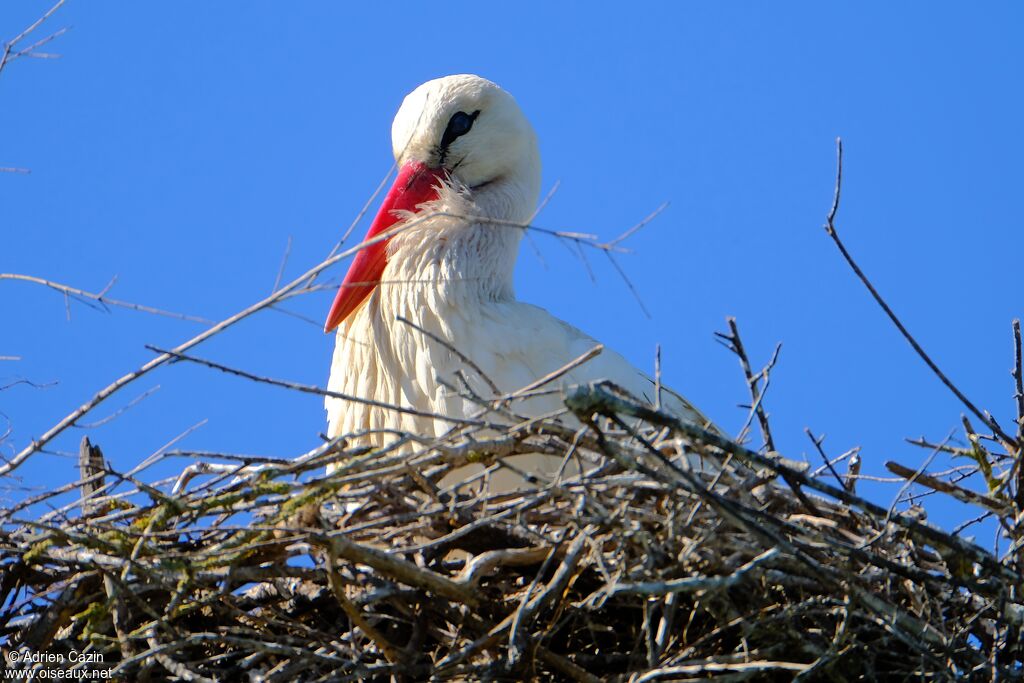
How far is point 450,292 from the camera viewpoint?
11.8 feet

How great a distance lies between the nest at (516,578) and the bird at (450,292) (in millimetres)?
715

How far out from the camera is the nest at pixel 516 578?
7.80ft

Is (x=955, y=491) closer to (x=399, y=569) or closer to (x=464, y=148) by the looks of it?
(x=399, y=569)

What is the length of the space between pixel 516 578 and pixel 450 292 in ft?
3.72

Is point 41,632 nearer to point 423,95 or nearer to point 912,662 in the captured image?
point 912,662

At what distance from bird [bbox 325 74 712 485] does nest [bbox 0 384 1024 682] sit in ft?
2.35

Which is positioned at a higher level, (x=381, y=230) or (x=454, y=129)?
(x=454, y=129)

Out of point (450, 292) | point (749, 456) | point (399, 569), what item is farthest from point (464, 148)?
point (749, 456)

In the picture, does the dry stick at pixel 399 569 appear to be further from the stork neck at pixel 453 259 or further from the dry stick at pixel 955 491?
the stork neck at pixel 453 259

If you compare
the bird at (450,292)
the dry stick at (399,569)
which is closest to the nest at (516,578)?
the dry stick at (399,569)

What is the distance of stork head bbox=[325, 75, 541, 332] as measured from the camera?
3914 mm

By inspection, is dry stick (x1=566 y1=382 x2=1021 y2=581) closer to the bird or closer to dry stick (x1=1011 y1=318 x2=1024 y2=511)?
dry stick (x1=1011 y1=318 x2=1024 y2=511)

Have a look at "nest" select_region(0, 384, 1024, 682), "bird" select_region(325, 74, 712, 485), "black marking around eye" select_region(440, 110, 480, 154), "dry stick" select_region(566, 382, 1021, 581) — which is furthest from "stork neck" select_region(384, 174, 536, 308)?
"dry stick" select_region(566, 382, 1021, 581)

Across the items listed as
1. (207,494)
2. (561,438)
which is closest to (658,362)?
(561,438)
